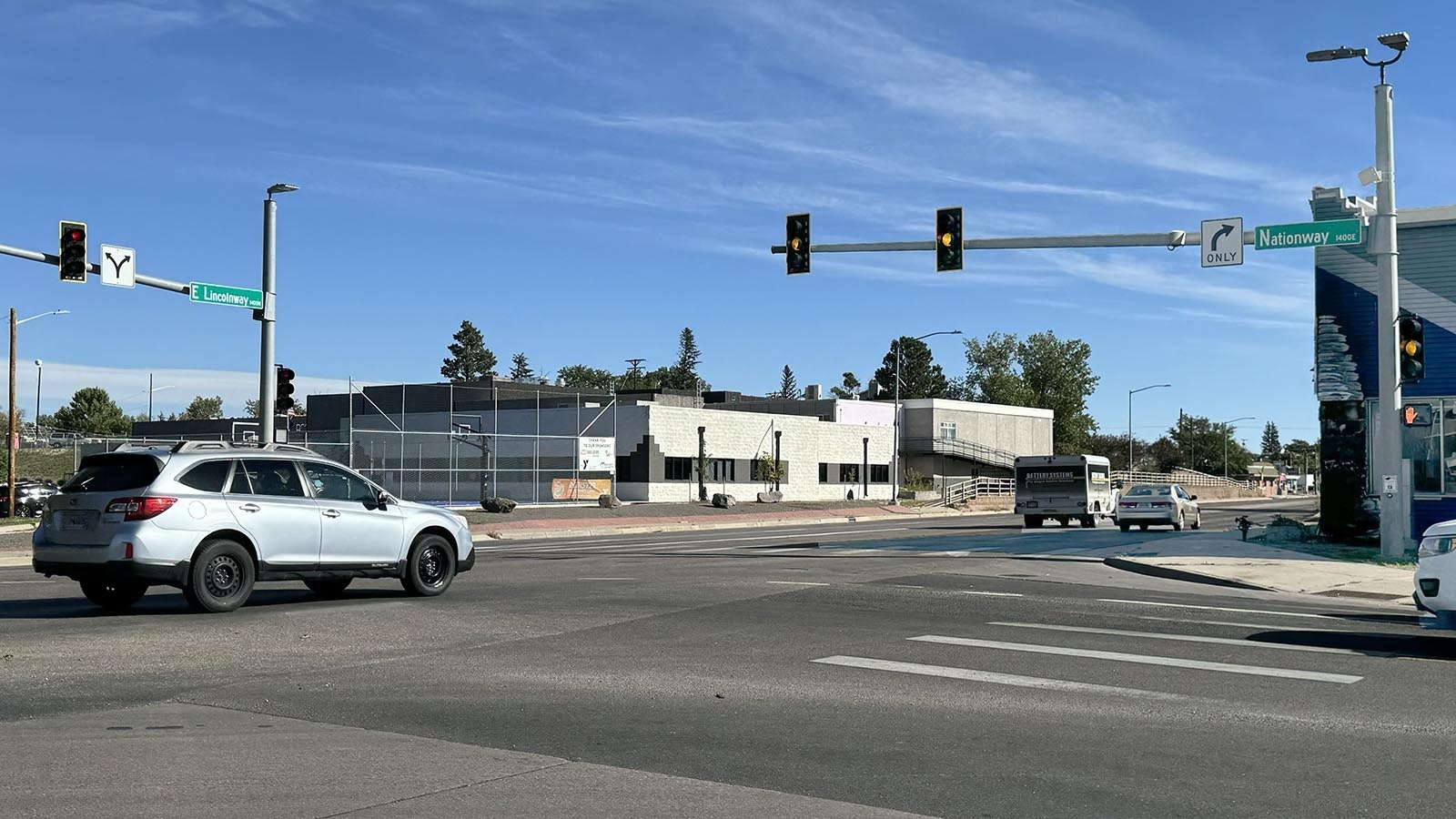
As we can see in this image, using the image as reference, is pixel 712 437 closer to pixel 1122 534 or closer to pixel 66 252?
pixel 1122 534

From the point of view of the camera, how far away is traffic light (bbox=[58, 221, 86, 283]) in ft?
82.9

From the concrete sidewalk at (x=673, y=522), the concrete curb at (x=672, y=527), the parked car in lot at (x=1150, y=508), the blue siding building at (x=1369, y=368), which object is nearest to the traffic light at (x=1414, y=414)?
the blue siding building at (x=1369, y=368)

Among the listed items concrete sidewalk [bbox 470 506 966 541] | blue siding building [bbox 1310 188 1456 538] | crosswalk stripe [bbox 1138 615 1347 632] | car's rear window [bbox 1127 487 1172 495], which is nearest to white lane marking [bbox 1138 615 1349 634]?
crosswalk stripe [bbox 1138 615 1347 632]

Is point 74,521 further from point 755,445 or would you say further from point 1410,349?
point 755,445

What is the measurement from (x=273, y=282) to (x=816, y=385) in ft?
226

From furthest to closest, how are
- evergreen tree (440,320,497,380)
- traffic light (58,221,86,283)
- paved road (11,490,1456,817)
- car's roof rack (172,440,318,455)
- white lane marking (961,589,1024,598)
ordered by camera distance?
evergreen tree (440,320,497,380) < traffic light (58,221,86,283) < white lane marking (961,589,1024,598) < car's roof rack (172,440,318,455) < paved road (11,490,1456,817)

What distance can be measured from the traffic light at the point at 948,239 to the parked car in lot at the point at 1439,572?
1287 centimetres

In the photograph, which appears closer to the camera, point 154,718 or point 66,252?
point 154,718

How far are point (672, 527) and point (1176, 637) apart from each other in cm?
3243

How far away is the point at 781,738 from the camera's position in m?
7.87

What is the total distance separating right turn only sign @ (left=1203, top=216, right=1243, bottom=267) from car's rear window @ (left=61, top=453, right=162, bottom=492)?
57.3 feet

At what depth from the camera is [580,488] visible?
180 ft

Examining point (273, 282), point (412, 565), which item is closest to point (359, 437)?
point (273, 282)

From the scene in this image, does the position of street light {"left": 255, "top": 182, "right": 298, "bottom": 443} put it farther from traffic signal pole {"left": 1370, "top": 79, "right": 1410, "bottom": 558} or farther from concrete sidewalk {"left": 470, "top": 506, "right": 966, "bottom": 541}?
traffic signal pole {"left": 1370, "top": 79, "right": 1410, "bottom": 558}
